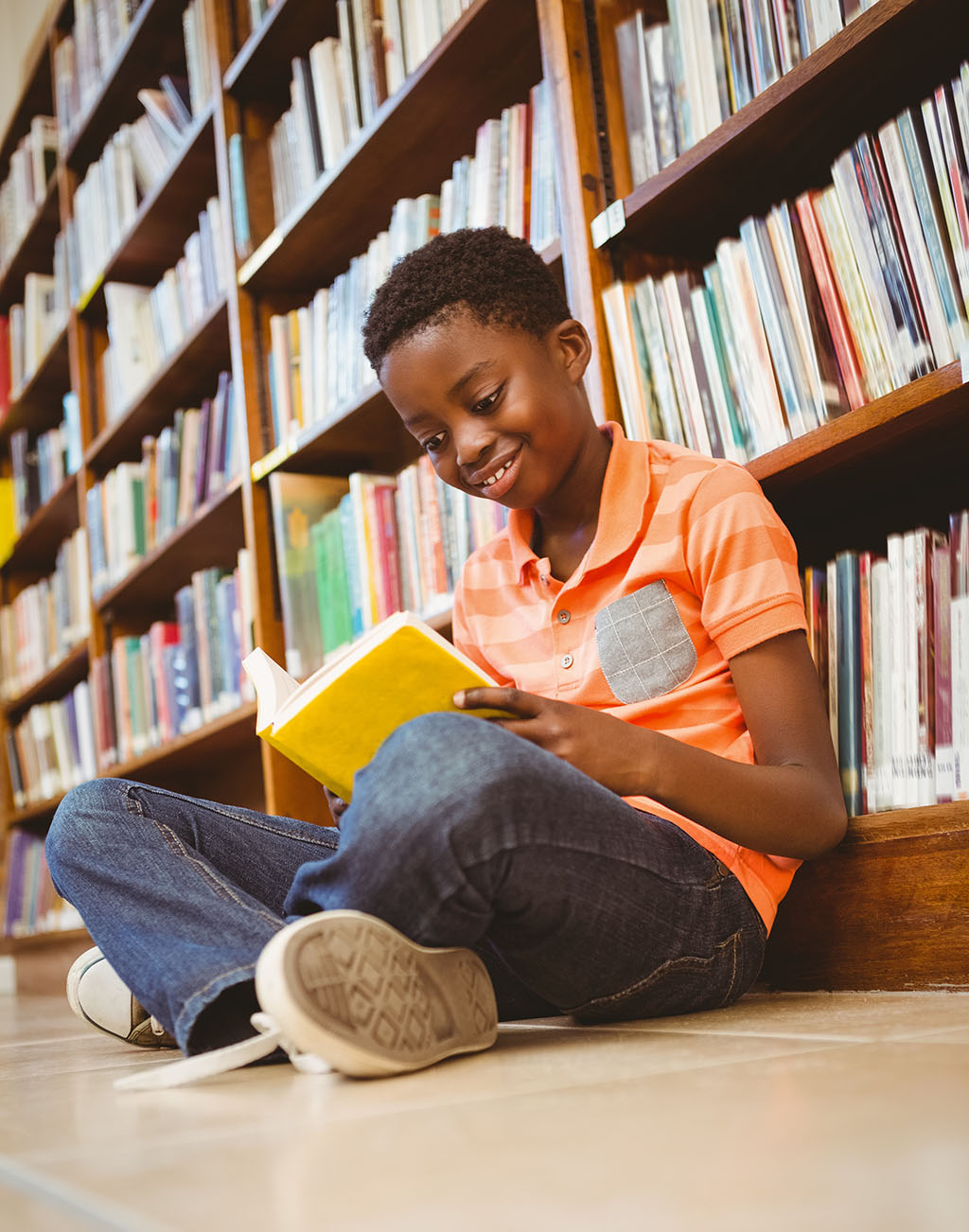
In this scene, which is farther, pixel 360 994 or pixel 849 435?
pixel 849 435

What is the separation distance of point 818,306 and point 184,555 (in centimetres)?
168

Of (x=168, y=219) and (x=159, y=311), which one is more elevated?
(x=168, y=219)

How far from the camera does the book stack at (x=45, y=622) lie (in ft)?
9.95

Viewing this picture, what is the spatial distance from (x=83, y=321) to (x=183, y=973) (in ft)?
8.33

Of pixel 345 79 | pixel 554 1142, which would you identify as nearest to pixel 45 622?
pixel 345 79

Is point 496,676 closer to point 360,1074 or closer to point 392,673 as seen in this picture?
point 392,673

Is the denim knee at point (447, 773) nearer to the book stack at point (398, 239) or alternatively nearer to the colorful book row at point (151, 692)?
the book stack at point (398, 239)

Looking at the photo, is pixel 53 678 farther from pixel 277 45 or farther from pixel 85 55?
pixel 277 45

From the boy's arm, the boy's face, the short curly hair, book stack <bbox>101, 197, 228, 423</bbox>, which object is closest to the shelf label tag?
the short curly hair

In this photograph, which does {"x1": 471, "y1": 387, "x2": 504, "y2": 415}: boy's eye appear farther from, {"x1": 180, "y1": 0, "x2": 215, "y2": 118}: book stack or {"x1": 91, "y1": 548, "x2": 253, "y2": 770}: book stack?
{"x1": 180, "y1": 0, "x2": 215, "y2": 118}: book stack

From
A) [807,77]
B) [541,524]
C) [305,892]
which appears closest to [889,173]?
[807,77]

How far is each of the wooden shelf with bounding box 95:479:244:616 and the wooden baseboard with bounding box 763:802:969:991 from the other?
1370mm

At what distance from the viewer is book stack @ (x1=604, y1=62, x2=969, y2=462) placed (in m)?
1.04

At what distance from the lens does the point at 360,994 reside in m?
0.70
